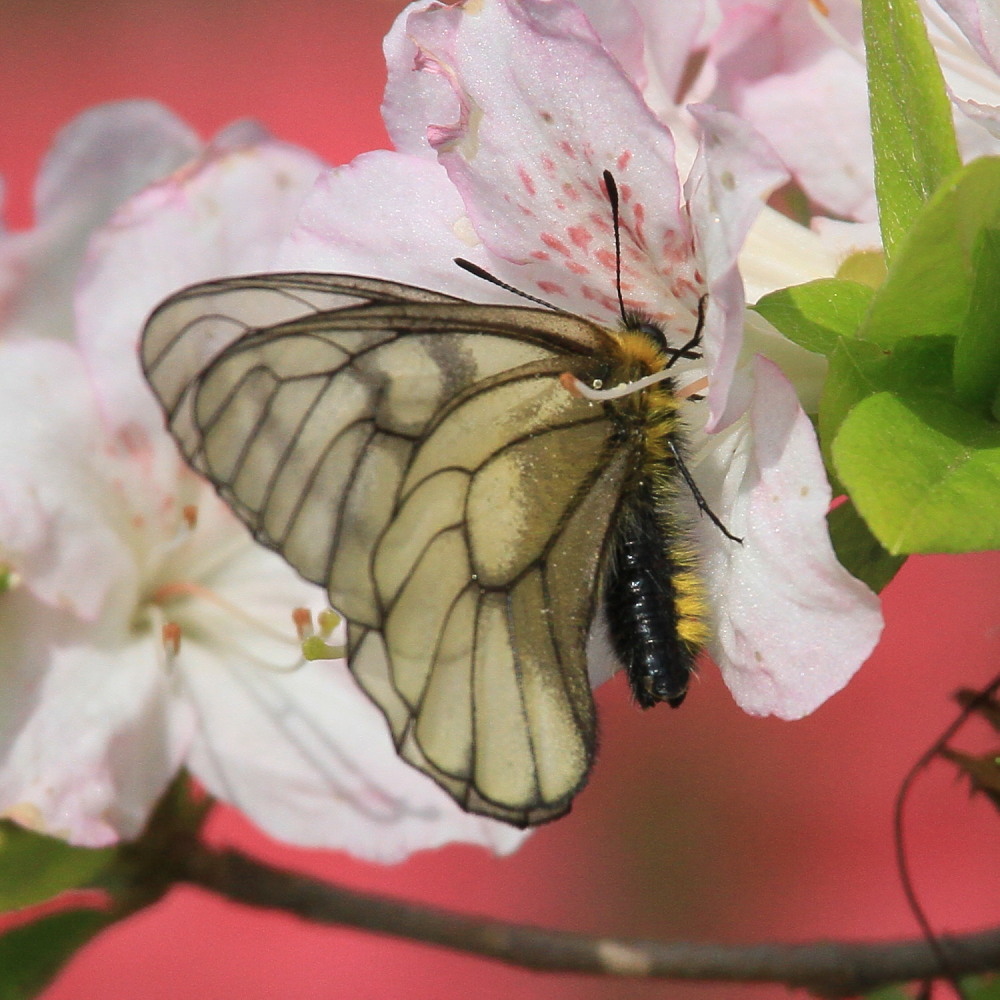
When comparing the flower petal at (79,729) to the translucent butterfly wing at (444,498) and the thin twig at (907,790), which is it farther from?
the thin twig at (907,790)

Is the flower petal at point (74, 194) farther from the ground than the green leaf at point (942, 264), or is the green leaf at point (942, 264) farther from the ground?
the green leaf at point (942, 264)

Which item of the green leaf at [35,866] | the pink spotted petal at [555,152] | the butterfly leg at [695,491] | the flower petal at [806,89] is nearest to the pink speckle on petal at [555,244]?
the pink spotted petal at [555,152]

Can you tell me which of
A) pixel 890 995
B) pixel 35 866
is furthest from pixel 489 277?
pixel 890 995

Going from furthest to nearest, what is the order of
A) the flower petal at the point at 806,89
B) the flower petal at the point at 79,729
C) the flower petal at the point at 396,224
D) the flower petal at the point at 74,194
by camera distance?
the flower petal at the point at 74,194, the flower petal at the point at 79,729, the flower petal at the point at 806,89, the flower petal at the point at 396,224

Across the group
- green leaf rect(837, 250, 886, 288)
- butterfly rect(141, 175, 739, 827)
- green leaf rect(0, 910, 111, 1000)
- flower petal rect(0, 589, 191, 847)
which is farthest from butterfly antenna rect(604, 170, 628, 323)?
green leaf rect(0, 910, 111, 1000)

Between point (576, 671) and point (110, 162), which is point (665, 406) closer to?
point (576, 671)

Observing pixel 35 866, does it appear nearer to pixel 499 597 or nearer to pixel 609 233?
pixel 499 597
